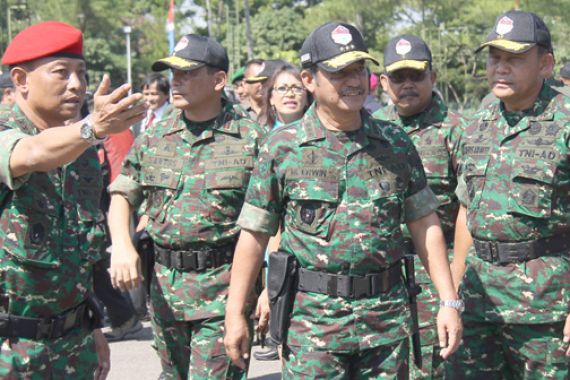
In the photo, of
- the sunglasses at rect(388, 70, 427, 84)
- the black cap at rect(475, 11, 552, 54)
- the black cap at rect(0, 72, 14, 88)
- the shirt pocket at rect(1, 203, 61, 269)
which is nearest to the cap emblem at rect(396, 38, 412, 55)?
the sunglasses at rect(388, 70, 427, 84)

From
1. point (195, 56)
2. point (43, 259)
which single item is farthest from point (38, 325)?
point (195, 56)

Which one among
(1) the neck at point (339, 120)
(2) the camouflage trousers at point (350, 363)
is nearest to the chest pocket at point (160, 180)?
(1) the neck at point (339, 120)

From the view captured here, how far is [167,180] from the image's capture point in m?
5.06

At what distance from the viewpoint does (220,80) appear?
5.27 meters

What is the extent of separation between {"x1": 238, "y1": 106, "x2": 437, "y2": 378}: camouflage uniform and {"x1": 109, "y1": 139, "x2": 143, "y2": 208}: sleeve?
124 cm

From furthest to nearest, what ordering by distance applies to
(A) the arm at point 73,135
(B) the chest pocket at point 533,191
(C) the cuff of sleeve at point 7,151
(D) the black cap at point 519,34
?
(D) the black cap at point 519,34 → (B) the chest pocket at point 533,191 → (C) the cuff of sleeve at point 7,151 → (A) the arm at point 73,135

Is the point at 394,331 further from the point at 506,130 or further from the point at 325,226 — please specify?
the point at 506,130

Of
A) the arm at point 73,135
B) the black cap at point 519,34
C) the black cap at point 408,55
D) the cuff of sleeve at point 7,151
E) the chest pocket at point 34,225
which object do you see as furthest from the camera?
the black cap at point 408,55

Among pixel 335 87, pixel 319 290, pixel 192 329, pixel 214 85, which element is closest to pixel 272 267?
pixel 319 290

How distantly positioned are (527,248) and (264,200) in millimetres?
1397

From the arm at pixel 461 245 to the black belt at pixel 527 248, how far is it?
1.01 ft

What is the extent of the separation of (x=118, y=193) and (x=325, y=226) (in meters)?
1.62

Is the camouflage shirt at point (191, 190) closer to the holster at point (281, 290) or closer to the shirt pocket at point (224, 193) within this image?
the shirt pocket at point (224, 193)

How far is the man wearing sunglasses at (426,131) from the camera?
564cm
